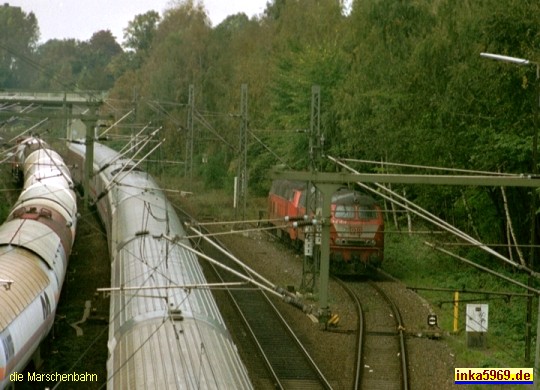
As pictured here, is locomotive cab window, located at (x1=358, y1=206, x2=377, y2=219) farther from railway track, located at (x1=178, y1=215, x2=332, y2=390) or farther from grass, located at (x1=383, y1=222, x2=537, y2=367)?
railway track, located at (x1=178, y1=215, x2=332, y2=390)

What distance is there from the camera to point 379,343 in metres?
19.4

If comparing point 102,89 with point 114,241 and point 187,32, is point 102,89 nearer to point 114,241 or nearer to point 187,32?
point 187,32

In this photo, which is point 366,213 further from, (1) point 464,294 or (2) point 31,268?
(2) point 31,268

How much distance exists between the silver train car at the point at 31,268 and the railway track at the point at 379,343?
19.6 feet

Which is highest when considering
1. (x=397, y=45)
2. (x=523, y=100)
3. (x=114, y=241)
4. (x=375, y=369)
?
(x=397, y=45)

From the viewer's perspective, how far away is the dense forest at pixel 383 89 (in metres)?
23.4

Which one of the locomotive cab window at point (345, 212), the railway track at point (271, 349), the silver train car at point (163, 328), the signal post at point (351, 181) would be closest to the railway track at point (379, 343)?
the railway track at point (271, 349)

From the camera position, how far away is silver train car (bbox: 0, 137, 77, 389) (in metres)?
13.1

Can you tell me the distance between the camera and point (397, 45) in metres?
32.2

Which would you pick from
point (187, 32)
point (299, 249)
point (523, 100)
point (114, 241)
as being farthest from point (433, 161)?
point (187, 32)

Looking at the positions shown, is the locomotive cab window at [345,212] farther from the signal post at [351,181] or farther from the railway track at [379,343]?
the signal post at [351,181]

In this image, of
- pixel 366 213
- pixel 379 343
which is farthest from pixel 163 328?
pixel 366 213

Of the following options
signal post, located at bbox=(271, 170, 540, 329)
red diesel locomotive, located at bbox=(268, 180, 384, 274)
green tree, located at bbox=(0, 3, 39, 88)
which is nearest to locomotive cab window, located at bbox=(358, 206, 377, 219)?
red diesel locomotive, located at bbox=(268, 180, 384, 274)

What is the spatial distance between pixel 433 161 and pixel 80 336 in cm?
1326
